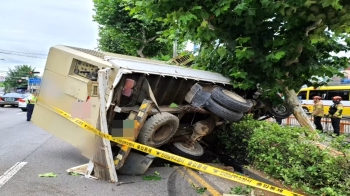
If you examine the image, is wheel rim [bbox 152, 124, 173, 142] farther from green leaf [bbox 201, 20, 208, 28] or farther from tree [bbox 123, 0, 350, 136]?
green leaf [bbox 201, 20, 208, 28]

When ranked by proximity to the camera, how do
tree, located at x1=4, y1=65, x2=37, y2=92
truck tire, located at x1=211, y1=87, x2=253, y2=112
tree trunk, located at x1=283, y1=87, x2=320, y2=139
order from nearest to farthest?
truck tire, located at x1=211, y1=87, x2=253, y2=112
tree trunk, located at x1=283, y1=87, x2=320, y2=139
tree, located at x1=4, y1=65, x2=37, y2=92

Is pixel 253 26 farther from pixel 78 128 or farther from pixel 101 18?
pixel 101 18

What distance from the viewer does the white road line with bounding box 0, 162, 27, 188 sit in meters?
4.56

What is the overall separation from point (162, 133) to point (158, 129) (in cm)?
16

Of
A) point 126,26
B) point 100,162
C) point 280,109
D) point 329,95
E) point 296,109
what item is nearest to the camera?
point 100,162

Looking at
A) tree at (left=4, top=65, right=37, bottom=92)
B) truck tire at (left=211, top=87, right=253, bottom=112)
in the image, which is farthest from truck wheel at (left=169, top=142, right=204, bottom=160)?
tree at (left=4, top=65, right=37, bottom=92)

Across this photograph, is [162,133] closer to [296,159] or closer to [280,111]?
[296,159]

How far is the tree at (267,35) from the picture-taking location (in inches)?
184

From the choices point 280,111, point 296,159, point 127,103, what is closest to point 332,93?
point 280,111

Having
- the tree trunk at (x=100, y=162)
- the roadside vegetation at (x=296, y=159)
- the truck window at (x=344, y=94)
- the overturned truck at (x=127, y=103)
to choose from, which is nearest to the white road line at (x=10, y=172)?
the overturned truck at (x=127, y=103)

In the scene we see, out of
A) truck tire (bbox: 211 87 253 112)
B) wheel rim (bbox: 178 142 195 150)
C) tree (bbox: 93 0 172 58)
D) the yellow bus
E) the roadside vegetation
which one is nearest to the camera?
the roadside vegetation

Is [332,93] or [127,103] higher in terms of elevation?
[127,103]

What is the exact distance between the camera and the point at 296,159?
3912mm

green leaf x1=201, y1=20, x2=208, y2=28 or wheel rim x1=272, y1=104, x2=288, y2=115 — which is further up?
green leaf x1=201, y1=20, x2=208, y2=28
